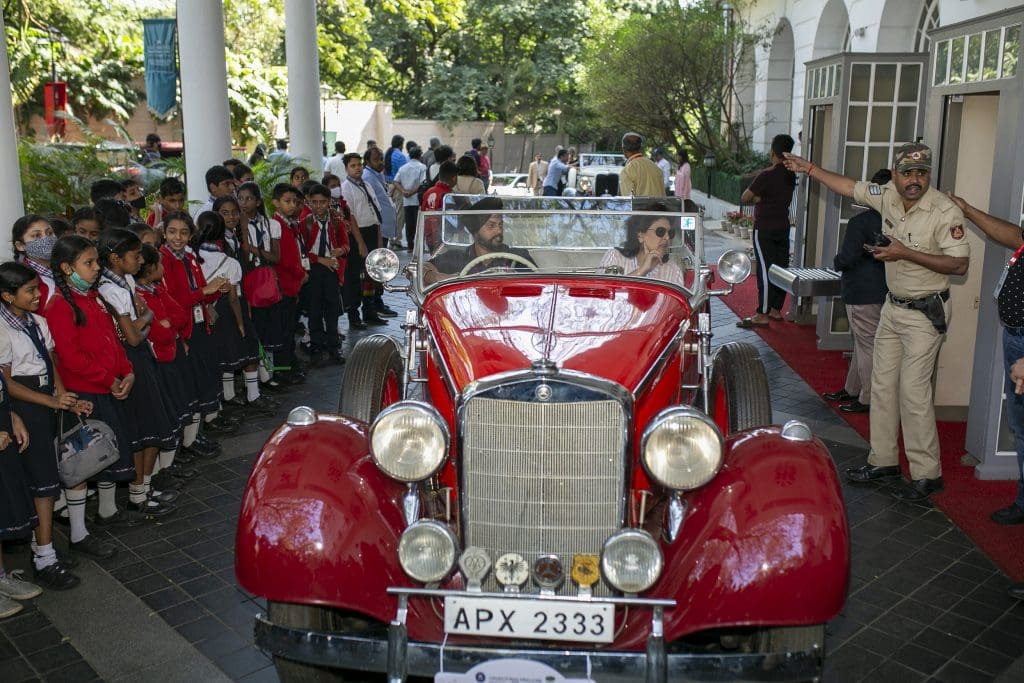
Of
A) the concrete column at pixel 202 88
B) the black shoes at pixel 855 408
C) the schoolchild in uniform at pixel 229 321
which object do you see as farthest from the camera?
the concrete column at pixel 202 88

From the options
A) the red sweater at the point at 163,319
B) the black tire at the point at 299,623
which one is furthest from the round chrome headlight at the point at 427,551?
the red sweater at the point at 163,319

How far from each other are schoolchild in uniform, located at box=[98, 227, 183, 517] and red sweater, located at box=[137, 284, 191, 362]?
11 centimetres

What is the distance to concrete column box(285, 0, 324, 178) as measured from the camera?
41.0 ft

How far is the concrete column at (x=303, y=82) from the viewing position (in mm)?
12500

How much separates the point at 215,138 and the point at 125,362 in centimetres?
516

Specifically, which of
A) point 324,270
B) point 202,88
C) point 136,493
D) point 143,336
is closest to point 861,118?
point 324,270

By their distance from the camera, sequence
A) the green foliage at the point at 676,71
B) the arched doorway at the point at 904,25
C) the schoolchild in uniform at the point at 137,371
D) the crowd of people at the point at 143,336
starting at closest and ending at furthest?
the crowd of people at the point at 143,336
the schoolchild in uniform at the point at 137,371
the arched doorway at the point at 904,25
the green foliage at the point at 676,71

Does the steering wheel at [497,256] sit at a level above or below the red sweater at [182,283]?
above

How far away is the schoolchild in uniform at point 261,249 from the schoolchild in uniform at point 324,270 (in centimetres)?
78

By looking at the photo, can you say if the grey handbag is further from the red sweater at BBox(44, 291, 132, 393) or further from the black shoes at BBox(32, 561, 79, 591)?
the black shoes at BBox(32, 561, 79, 591)

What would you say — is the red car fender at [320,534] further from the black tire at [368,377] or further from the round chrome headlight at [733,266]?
the round chrome headlight at [733,266]

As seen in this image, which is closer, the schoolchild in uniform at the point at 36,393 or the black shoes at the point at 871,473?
the schoolchild in uniform at the point at 36,393

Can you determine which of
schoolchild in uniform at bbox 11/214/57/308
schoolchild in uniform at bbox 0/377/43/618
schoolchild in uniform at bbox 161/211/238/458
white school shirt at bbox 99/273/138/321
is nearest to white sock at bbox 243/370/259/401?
schoolchild in uniform at bbox 161/211/238/458

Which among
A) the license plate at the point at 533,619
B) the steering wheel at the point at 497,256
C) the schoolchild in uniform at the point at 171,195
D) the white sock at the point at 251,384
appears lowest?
the white sock at the point at 251,384
